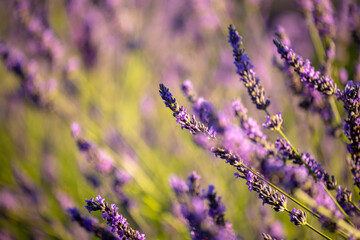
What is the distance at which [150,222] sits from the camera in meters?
1.89

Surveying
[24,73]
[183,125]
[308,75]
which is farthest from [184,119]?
[24,73]

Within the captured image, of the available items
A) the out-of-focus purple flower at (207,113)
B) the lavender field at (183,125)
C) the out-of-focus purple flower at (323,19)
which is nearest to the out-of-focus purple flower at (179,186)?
the lavender field at (183,125)

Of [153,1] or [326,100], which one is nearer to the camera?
[326,100]

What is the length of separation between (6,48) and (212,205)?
1484 millimetres

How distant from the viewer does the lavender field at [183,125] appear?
0.70 m

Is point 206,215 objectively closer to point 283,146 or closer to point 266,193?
point 266,193

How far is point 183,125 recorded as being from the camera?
2.12 ft

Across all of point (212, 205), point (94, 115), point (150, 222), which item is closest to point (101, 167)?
point (212, 205)

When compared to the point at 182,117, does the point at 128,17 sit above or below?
above

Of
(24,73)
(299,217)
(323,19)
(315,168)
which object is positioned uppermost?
(24,73)

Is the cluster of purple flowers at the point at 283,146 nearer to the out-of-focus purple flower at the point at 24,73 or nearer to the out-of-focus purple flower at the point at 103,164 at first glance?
the out-of-focus purple flower at the point at 103,164

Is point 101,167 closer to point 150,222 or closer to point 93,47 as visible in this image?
point 150,222

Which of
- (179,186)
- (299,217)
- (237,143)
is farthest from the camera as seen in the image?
(179,186)

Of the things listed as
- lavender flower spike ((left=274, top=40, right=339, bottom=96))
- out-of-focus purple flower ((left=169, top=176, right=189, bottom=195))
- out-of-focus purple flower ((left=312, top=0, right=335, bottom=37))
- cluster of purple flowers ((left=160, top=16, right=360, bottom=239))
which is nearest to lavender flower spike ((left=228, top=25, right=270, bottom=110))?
cluster of purple flowers ((left=160, top=16, right=360, bottom=239))
